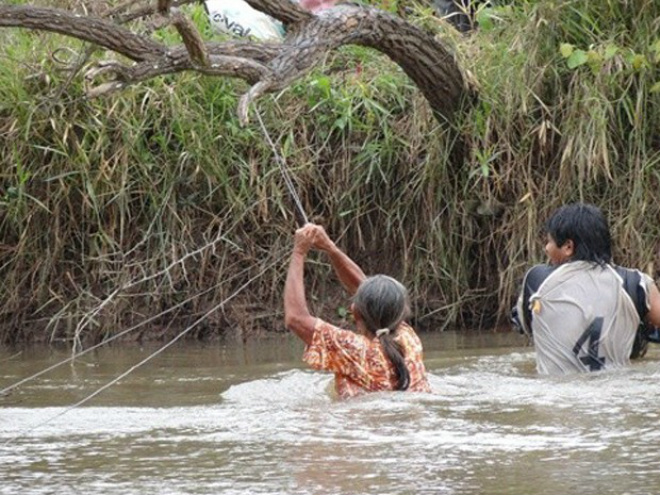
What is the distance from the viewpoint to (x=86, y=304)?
945 centimetres

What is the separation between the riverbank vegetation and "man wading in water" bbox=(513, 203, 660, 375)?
1923 mm

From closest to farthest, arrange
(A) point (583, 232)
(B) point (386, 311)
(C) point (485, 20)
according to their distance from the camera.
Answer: (B) point (386, 311), (A) point (583, 232), (C) point (485, 20)

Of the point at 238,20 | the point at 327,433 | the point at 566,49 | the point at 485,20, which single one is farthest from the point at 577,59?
the point at 327,433

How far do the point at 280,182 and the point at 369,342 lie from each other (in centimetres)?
333

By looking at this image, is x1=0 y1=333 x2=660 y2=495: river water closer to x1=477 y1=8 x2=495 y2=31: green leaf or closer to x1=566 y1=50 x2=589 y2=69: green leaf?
x1=566 y1=50 x2=589 y2=69: green leaf

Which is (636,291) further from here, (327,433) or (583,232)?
(327,433)

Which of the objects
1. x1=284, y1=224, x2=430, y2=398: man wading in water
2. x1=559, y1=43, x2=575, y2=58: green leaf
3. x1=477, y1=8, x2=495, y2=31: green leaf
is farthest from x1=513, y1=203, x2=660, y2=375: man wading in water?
x1=477, y1=8, x2=495, y2=31: green leaf

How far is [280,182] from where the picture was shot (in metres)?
9.63

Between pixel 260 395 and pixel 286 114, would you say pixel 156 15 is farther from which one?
pixel 286 114

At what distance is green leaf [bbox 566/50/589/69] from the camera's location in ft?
29.1

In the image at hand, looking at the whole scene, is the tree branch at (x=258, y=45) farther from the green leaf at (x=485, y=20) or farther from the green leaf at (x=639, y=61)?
the green leaf at (x=639, y=61)

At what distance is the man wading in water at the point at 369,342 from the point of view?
20.8ft

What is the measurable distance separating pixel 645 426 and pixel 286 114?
4.44 meters

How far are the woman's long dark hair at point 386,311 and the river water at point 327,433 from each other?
12 cm
